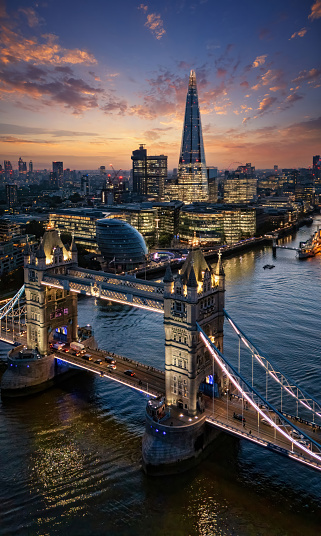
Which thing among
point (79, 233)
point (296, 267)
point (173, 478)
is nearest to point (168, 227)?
point (79, 233)

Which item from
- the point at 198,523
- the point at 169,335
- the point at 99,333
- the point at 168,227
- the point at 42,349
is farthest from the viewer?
the point at 168,227

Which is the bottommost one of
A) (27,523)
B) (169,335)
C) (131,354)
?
(27,523)

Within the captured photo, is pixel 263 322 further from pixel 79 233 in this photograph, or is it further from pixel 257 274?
pixel 79 233

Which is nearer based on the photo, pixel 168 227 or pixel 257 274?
pixel 257 274

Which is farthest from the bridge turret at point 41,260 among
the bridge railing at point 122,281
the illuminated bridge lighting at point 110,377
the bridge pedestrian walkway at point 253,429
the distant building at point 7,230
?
the distant building at point 7,230

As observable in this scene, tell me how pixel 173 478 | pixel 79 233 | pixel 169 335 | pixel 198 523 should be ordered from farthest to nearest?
pixel 79 233 → pixel 169 335 → pixel 173 478 → pixel 198 523

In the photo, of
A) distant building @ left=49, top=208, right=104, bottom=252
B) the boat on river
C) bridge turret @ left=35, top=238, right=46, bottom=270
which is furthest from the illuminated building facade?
bridge turret @ left=35, top=238, right=46, bottom=270

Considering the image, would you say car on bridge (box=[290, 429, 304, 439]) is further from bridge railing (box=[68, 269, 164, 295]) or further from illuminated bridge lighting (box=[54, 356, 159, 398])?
bridge railing (box=[68, 269, 164, 295])
